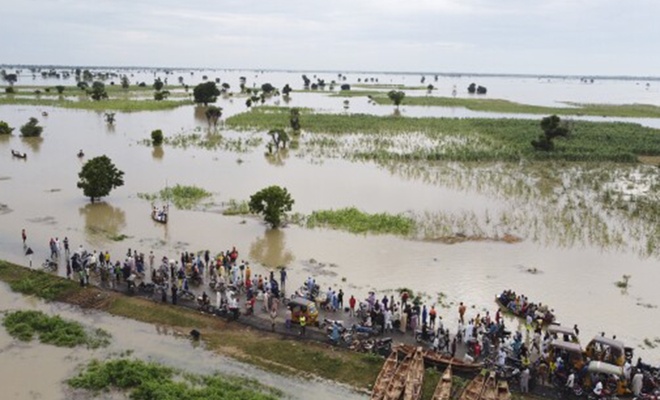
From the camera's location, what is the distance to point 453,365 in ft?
50.7

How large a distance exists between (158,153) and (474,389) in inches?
1564

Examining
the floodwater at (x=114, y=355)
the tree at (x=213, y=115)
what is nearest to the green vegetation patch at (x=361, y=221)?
the floodwater at (x=114, y=355)

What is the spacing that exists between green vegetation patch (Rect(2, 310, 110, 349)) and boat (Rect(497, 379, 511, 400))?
1129cm

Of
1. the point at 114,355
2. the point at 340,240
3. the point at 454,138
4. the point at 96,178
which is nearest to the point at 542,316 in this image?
the point at 340,240

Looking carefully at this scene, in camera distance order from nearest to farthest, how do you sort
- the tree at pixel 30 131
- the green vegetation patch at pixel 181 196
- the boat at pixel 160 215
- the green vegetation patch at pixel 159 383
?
1. the green vegetation patch at pixel 159 383
2. the boat at pixel 160 215
3. the green vegetation patch at pixel 181 196
4. the tree at pixel 30 131

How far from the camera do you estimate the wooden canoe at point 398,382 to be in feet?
44.7

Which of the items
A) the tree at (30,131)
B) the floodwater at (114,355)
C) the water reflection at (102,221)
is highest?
the tree at (30,131)

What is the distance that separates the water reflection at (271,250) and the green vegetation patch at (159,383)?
910cm

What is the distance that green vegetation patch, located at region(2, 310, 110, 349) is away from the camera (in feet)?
54.5

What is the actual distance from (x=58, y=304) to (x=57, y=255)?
14.9ft

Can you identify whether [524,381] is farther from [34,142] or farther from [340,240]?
[34,142]

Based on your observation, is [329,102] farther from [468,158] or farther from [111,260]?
[111,260]

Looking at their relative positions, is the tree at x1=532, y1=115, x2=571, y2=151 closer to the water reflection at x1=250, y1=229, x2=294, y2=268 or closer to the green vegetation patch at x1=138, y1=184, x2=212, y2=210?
the green vegetation patch at x1=138, y1=184, x2=212, y2=210

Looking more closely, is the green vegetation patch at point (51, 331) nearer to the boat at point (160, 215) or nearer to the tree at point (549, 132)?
the boat at point (160, 215)
